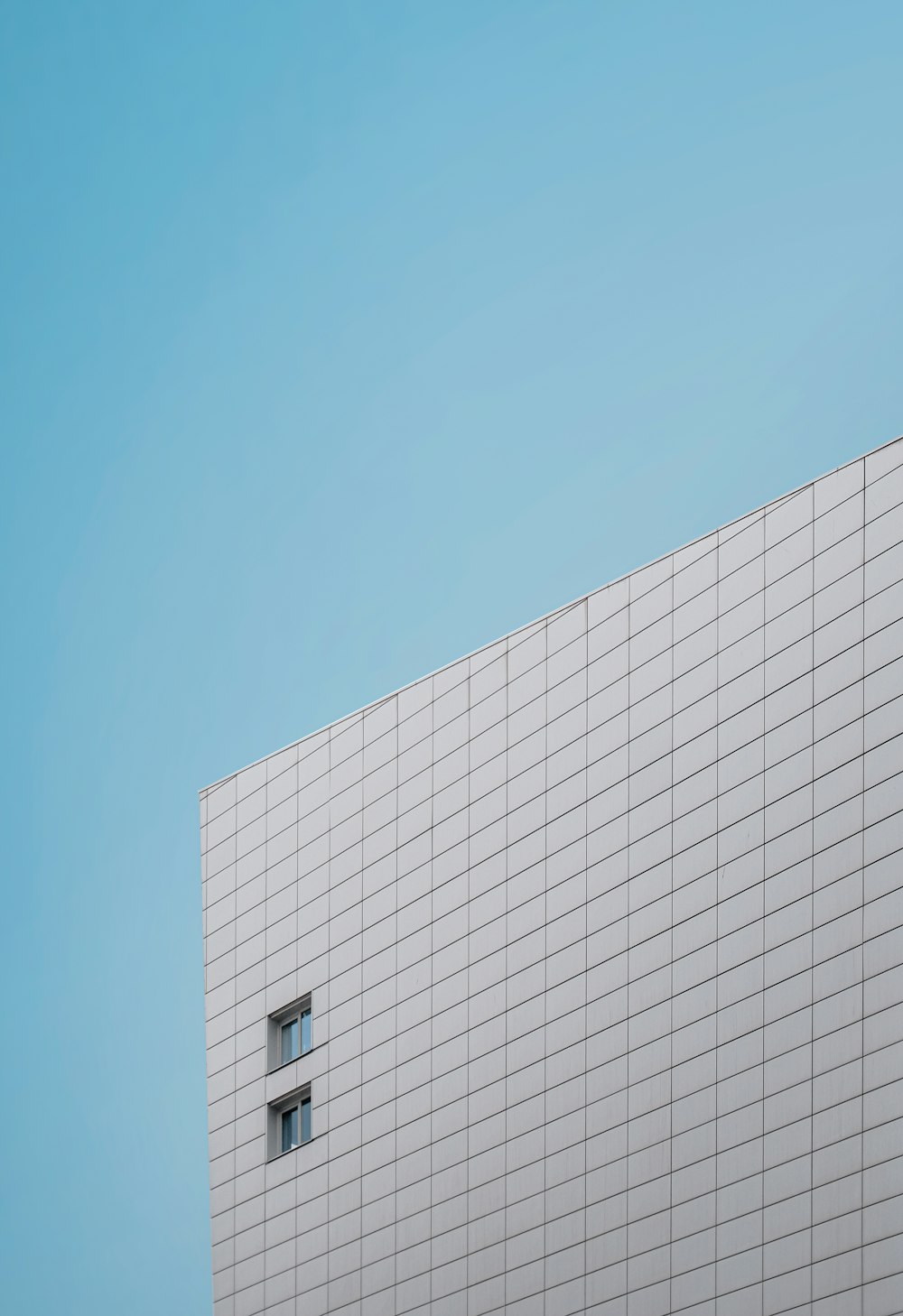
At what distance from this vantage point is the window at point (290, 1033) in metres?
37.7

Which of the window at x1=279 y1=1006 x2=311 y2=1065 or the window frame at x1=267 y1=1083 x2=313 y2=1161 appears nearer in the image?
the window frame at x1=267 y1=1083 x2=313 y2=1161

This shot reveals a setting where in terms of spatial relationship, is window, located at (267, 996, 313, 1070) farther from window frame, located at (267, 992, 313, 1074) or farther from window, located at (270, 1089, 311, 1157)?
window, located at (270, 1089, 311, 1157)

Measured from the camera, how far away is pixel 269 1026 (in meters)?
38.4

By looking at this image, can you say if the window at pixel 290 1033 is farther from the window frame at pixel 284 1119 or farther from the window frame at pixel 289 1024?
the window frame at pixel 284 1119

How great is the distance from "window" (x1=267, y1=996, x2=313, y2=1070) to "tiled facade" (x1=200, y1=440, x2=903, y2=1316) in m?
0.35

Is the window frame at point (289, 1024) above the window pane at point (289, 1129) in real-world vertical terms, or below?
above

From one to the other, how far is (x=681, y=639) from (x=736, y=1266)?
9.16 meters

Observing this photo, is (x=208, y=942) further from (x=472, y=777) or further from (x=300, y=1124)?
(x=472, y=777)

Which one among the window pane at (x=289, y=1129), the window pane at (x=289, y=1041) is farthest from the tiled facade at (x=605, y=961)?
the window pane at (x=289, y=1041)

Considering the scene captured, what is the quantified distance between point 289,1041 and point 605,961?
9174mm

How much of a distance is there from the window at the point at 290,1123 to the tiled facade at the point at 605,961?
31 centimetres

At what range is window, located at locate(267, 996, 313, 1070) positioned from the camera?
37.7 metres

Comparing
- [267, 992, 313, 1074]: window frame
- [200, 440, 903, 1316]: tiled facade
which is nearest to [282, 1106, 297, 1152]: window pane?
[200, 440, 903, 1316]: tiled facade

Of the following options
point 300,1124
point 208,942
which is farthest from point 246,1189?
point 208,942
